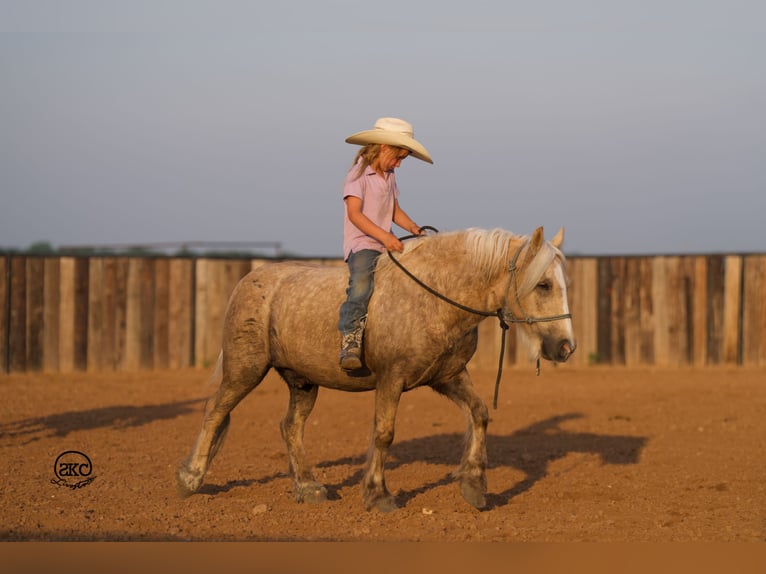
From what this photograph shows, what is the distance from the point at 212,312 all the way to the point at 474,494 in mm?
11025

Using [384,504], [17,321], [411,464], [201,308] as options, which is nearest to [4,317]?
[17,321]

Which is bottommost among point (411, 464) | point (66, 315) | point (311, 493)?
point (411, 464)

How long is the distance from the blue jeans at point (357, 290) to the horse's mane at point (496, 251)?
0.48 ft

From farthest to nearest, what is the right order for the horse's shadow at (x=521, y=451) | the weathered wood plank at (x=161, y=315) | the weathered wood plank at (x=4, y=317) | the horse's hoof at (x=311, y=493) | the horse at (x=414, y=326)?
the weathered wood plank at (x=161, y=315) < the weathered wood plank at (x=4, y=317) < the horse's shadow at (x=521, y=451) < the horse's hoof at (x=311, y=493) < the horse at (x=414, y=326)

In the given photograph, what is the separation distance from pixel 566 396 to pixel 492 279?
8065 mm

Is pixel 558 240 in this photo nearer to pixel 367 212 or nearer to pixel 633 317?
pixel 367 212

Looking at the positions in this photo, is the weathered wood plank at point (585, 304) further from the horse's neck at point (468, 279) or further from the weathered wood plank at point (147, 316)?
the horse's neck at point (468, 279)

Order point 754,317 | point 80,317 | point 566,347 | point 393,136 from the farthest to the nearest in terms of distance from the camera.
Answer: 1. point 754,317
2. point 80,317
3. point 393,136
4. point 566,347

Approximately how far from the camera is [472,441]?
741cm

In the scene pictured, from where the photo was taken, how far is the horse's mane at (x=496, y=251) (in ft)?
22.0

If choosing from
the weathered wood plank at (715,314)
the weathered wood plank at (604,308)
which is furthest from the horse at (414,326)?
the weathered wood plank at (715,314)

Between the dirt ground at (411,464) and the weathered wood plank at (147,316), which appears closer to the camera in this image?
the dirt ground at (411,464)

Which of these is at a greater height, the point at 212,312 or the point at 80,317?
the point at 212,312

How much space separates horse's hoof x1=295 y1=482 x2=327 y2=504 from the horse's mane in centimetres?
182
